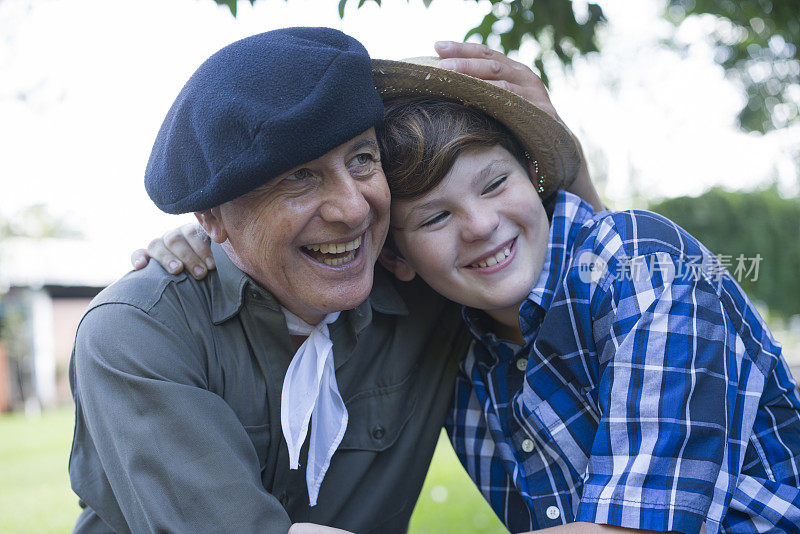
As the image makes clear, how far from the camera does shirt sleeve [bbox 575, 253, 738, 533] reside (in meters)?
1.84

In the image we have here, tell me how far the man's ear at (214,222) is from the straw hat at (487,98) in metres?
0.67

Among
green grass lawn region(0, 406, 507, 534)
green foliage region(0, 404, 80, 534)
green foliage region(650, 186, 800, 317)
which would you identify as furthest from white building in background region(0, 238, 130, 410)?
green foliage region(650, 186, 800, 317)

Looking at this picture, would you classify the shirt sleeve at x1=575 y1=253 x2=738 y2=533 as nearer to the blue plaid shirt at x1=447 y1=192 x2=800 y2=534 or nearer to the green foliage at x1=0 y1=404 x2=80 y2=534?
the blue plaid shirt at x1=447 y1=192 x2=800 y2=534

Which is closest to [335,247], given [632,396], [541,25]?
[632,396]

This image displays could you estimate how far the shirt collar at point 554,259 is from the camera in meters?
2.27

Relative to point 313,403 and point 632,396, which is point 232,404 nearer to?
point 313,403

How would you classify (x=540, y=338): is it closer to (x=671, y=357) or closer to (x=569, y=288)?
(x=569, y=288)

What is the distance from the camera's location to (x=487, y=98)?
2340mm

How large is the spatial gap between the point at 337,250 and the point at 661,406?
974 mm

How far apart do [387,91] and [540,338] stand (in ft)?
3.04

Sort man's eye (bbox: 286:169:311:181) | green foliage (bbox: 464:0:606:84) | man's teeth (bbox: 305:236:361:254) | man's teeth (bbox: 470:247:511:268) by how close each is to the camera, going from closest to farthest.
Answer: man's eye (bbox: 286:169:311:181)
man's teeth (bbox: 305:236:361:254)
man's teeth (bbox: 470:247:511:268)
green foliage (bbox: 464:0:606:84)

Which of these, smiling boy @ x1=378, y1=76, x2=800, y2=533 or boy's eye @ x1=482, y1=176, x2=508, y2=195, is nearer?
smiling boy @ x1=378, y1=76, x2=800, y2=533

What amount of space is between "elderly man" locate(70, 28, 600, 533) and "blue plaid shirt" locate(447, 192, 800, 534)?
36 cm

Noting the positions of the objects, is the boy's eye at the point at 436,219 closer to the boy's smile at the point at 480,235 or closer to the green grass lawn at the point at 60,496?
the boy's smile at the point at 480,235
